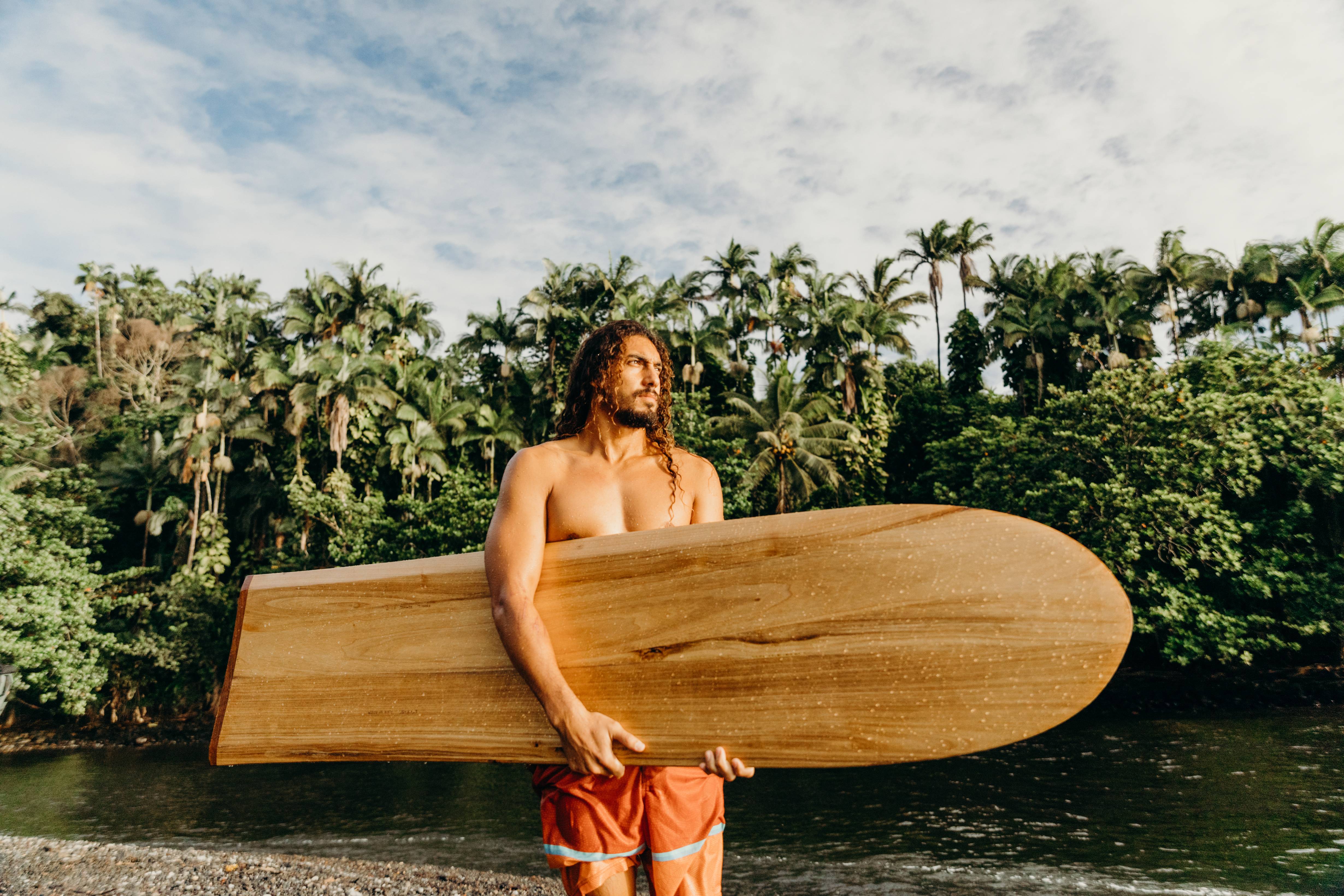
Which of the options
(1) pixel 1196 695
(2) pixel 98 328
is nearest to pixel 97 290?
(2) pixel 98 328

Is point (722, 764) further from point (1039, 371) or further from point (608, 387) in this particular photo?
point (1039, 371)

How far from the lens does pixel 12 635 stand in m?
16.3

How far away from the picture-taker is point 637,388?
178cm

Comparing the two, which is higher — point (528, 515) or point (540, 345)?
point (540, 345)

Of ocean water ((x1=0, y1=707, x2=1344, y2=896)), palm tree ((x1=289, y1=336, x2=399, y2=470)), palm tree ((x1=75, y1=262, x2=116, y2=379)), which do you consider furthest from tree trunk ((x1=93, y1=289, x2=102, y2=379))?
ocean water ((x1=0, y1=707, x2=1344, y2=896))

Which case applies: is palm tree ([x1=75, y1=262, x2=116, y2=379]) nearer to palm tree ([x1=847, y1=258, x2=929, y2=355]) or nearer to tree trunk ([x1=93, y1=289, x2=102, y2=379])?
tree trunk ([x1=93, y1=289, x2=102, y2=379])

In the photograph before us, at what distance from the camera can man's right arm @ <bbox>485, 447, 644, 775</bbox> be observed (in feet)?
4.49

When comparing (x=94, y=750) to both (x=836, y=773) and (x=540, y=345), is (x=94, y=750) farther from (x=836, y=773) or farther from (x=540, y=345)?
(x=836, y=773)

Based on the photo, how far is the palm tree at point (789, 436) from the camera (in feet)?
71.1

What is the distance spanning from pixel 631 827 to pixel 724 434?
69.8ft

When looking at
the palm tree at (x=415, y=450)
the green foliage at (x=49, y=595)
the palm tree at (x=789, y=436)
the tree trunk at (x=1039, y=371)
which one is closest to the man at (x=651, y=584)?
the palm tree at (x=789, y=436)

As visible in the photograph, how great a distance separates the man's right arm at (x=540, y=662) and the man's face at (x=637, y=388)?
1.39ft

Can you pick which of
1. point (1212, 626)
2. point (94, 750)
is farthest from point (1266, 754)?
point (94, 750)

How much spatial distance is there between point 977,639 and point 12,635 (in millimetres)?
21449
